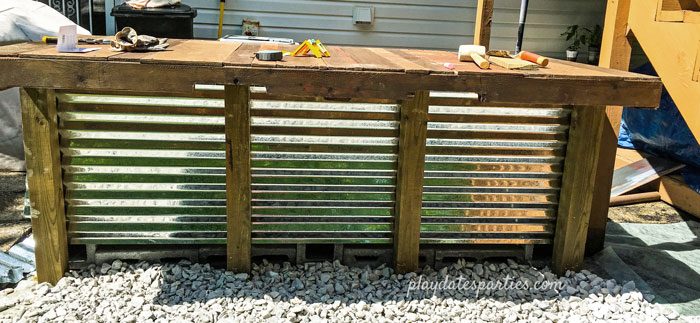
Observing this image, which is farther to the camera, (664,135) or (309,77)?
(664,135)

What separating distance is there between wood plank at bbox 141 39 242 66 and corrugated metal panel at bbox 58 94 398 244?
27 cm

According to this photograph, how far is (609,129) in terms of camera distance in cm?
409

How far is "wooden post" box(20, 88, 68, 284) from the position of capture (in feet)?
10.5

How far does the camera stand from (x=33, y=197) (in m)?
3.30

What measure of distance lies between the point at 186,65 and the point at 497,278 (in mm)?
2129

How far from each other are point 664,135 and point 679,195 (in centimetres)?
76

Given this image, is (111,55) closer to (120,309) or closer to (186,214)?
(186,214)

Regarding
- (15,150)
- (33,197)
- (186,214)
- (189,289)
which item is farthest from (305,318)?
(15,150)

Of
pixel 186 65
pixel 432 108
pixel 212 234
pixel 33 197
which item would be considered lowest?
pixel 212 234

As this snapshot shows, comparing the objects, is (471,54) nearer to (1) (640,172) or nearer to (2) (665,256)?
(2) (665,256)

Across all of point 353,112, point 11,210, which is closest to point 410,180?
point 353,112

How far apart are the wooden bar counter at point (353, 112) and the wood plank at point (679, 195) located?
83.0 inches

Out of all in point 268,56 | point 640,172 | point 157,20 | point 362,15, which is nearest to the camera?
point 268,56

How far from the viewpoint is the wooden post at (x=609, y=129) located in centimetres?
409
